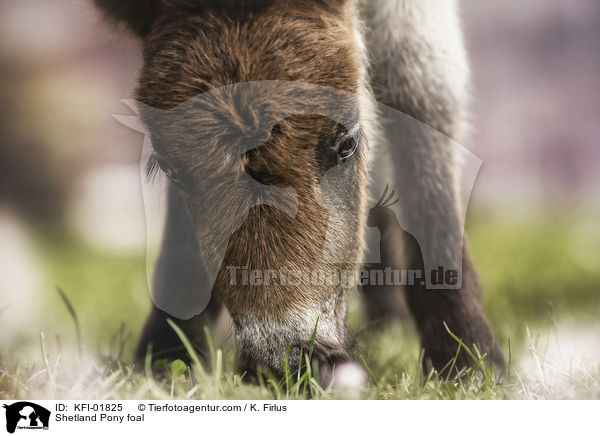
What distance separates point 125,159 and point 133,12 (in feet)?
1.45

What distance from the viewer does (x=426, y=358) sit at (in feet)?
6.27

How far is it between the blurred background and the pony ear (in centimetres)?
6

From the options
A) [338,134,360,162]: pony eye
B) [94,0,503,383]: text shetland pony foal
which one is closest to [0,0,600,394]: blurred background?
[94,0,503,383]: text shetland pony foal

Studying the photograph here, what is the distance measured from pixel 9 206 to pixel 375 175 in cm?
120

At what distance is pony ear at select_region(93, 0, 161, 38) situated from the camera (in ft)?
5.18

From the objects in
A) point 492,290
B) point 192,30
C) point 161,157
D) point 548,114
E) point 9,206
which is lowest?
point 492,290

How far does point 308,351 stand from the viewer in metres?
1.33
